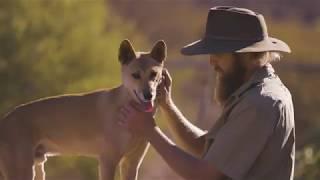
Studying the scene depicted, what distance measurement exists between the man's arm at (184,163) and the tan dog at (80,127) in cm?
86

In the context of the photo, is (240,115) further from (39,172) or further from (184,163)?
(39,172)

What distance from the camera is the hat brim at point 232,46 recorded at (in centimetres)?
513

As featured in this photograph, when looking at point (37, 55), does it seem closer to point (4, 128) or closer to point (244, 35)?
point (4, 128)

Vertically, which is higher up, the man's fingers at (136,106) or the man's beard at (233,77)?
the man's beard at (233,77)

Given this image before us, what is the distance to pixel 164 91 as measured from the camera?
19.8 ft

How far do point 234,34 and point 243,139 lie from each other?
576 millimetres

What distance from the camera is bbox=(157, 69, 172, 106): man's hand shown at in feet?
19.6

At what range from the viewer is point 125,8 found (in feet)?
96.1

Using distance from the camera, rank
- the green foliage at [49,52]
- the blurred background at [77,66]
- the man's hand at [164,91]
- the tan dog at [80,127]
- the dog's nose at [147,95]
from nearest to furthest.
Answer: the dog's nose at [147,95]
the man's hand at [164,91]
the tan dog at [80,127]
the blurred background at [77,66]
the green foliage at [49,52]

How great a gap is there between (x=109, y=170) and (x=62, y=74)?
29.9 ft

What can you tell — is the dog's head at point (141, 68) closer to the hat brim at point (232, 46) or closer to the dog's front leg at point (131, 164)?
the dog's front leg at point (131, 164)

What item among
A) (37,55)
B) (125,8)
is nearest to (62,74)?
(37,55)

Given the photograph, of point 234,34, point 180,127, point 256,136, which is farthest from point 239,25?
point 180,127

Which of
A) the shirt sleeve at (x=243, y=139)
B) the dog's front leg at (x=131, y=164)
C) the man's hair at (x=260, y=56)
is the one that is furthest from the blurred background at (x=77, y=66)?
the shirt sleeve at (x=243, y=139)
